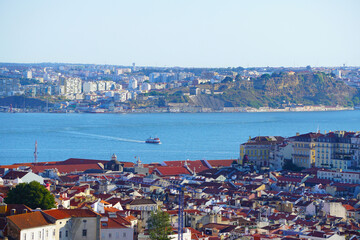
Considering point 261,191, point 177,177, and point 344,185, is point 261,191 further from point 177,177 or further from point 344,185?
point 177,177

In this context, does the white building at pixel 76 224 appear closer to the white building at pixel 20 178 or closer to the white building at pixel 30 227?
the white building at pixel 30 227

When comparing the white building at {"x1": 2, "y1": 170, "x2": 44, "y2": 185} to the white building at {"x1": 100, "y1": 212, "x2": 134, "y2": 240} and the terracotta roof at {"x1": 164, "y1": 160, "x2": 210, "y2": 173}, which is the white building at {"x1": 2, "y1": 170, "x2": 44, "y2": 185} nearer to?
the white building at {"x1": 100, "y1": 212, "x2": 134, "y2": 240}

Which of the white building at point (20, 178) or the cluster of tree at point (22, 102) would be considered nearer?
the white building at point (20, 178)

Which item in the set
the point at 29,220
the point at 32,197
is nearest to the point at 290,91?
the point at 32,197

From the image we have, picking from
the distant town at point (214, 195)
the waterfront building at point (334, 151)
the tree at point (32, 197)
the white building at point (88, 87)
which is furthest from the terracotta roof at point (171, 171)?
the white building at point (88, 87)

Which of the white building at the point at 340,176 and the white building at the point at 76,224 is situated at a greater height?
the white building at the point at 76,224

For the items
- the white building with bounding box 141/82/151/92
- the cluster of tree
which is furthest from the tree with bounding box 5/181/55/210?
the white building with bounding box 141/82/151/92

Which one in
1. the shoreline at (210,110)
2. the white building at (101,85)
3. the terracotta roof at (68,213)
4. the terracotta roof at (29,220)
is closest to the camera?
the terracotta roof at (29,220)
